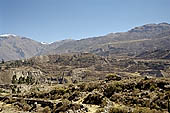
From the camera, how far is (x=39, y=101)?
30328 millimetres

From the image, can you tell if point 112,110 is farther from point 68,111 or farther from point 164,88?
point 164,88

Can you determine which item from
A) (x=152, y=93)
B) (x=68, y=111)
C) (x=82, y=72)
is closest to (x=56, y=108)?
(x=68, y=111)

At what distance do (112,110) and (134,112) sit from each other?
2.51 m

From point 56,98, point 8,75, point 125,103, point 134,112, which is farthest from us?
point 8,75

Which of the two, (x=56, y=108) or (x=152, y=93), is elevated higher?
(x=152, y=93)

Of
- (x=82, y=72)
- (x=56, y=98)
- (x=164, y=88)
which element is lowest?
(x=82, y=72)

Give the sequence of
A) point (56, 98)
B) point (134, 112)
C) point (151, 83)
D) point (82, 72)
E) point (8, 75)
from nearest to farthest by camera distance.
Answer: point (134, 112)
point (151, 83)
point (56, 98)
point (8, 75)
point (82, 72)

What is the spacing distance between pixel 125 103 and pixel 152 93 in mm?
3800

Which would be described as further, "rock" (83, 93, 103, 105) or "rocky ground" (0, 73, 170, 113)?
"rock" (83, 93, 103, 105)

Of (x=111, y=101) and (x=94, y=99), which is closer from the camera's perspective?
(x=111, y=101)

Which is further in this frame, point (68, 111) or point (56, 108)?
point (56, 108)

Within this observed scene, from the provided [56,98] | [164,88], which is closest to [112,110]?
[164,88]

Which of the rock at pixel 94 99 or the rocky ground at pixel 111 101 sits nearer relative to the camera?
the rocky ground at pixel 111 101

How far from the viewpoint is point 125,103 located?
2503cm
